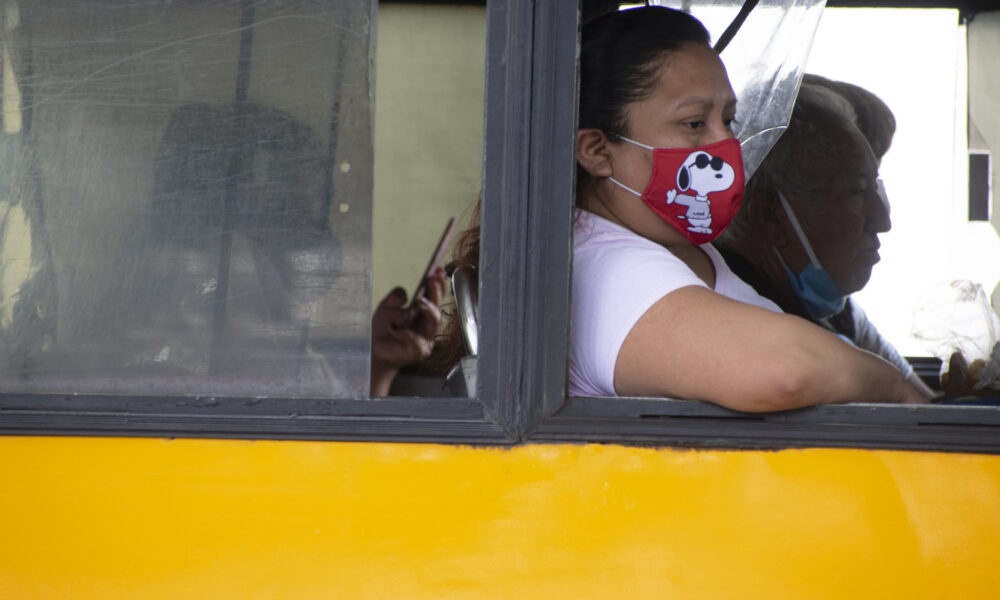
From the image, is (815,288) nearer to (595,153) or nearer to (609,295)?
A: (595,153)

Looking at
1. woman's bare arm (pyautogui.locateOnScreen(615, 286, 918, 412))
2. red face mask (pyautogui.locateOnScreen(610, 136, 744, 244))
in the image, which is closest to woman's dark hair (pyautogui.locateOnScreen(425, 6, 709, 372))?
red face mask (pyautogui.locateOnScreen(610, 136, 744, 244))

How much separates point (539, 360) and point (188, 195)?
468mm

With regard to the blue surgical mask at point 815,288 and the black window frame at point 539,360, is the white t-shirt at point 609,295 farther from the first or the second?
the blue surgical mask at point 815,288

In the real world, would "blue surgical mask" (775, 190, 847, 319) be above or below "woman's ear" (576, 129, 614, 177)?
below

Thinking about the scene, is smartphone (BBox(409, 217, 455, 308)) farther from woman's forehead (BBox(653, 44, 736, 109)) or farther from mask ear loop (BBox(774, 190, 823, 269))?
woman's forehead (BBox(653, 44, 736, 109))

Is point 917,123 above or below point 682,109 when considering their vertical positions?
above

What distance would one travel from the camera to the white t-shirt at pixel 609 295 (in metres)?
1.28

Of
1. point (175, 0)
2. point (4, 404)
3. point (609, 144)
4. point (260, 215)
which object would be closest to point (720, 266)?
point (609, 144)

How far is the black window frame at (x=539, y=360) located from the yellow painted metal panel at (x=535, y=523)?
0.07ft

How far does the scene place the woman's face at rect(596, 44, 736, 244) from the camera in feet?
4.83

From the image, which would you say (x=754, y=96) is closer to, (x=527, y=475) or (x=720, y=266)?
(x=720, y=266)

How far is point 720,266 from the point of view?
5.59 ft

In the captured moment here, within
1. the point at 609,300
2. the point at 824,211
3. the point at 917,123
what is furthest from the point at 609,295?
the point at 917,123

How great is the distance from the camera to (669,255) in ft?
4.53
